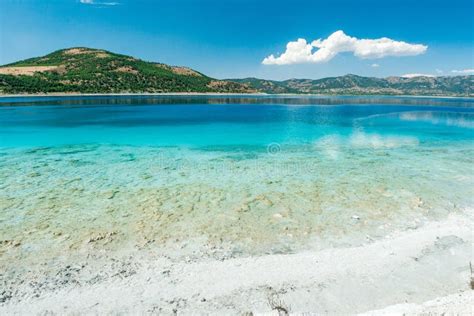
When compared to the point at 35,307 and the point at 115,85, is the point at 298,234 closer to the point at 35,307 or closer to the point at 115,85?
the point at 35,307

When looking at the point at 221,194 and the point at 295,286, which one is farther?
the point at 221,194

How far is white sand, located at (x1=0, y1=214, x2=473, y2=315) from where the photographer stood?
252 inches

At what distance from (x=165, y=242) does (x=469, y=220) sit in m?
10.8

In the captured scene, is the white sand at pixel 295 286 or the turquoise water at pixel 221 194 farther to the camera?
the turquoise water at pixel 221 194

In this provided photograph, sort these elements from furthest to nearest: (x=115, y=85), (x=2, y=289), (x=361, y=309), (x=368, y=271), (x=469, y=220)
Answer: (x=115, y=85) → (x=469, y=220) → (x=368, y=271) → (x=2, y=289) → (x=361, y=309)

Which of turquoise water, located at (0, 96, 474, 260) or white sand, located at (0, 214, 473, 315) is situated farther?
turquoise water, located at (0, 96, 474, 260)

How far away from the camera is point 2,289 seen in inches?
279

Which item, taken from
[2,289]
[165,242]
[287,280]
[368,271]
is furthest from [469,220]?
[2,289]

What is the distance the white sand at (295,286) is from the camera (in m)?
6.41

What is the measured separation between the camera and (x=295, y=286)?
7113 mm

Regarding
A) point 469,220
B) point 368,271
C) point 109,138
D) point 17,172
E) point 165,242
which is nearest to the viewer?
point 368,271

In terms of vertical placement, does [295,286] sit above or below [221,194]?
below

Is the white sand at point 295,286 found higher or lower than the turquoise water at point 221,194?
lower

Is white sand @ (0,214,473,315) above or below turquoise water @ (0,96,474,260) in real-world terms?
below
